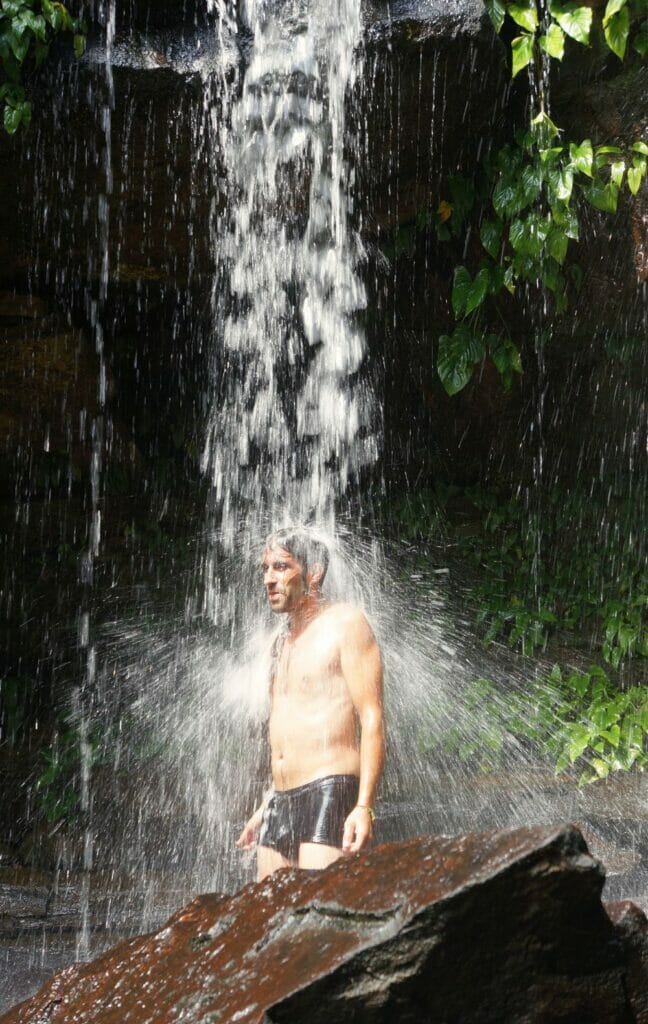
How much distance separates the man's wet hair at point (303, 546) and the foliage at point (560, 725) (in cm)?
309

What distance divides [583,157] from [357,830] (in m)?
3.40

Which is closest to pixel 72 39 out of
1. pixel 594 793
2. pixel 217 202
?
pixel 217 202

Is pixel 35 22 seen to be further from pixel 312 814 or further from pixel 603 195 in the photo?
pixel 312 814

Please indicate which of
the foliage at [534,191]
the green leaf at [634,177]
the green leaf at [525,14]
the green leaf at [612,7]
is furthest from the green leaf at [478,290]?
the green leaf at [612,7]

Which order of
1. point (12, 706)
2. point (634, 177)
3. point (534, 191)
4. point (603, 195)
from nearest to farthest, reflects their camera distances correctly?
point (634, 177)
point (603, 195)
point (534, 191)
point (12, 706)

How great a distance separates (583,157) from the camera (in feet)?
15.6

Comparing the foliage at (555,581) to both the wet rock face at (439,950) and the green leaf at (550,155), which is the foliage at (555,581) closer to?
the green leaf at (550,155)

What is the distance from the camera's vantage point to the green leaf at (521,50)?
15.0 feet

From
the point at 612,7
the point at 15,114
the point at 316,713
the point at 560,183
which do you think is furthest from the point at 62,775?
the point at 612,7

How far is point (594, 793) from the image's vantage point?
5809 mm

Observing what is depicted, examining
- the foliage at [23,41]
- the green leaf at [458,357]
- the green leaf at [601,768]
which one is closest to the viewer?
the foliage at [23,41]

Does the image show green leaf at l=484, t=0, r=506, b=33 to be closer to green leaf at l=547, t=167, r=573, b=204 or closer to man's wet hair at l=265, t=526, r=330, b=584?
green leaf at l=547, t=167, r=573, b=204

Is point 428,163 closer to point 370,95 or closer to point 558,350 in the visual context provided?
point 370,95

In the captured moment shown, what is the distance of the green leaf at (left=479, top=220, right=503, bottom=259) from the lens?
5.23 metres
